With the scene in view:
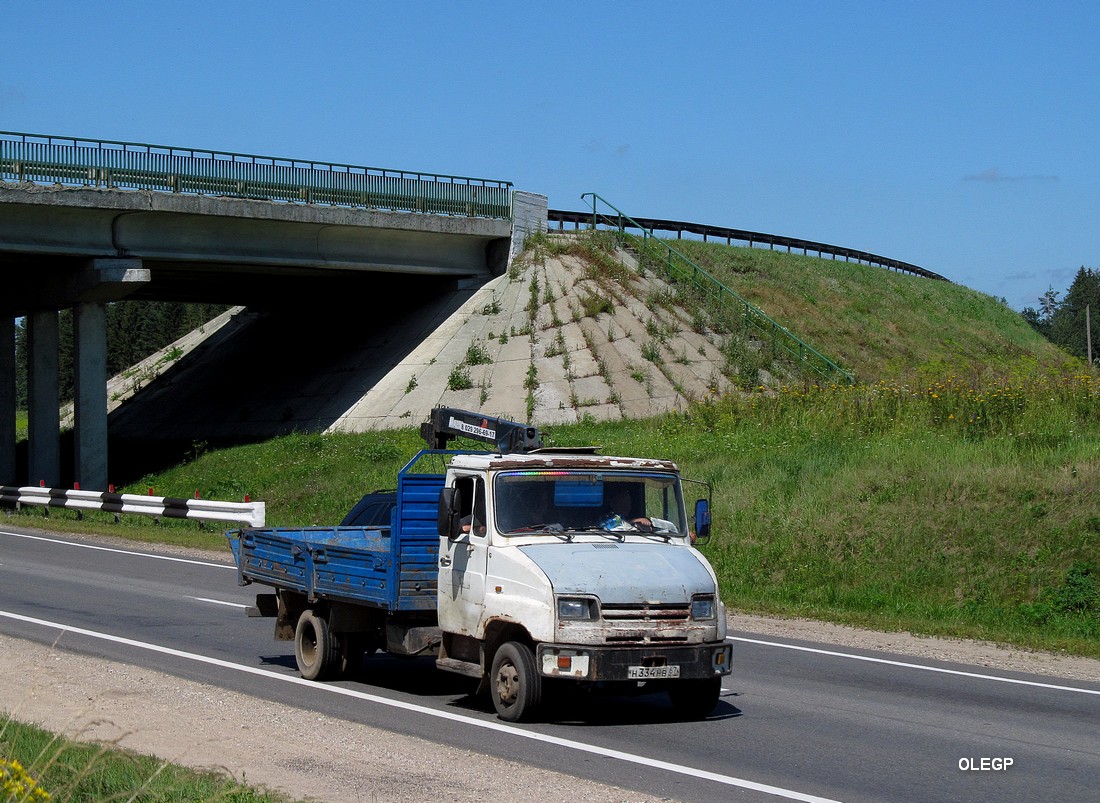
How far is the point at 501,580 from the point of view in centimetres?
990

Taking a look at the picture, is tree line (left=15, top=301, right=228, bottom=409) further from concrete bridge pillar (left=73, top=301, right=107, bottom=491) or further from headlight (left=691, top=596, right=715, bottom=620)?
headlight (left=691, top=596, right=715, bottom=620)

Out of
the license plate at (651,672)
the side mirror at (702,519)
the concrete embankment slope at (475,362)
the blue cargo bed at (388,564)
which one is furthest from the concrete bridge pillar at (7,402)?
the license plate at (651,672)

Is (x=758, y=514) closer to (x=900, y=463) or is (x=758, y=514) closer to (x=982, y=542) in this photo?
(x=900, y=463)

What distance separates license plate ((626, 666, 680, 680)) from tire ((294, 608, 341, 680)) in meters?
3.56

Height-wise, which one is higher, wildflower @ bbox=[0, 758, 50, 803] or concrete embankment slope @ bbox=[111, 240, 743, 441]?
concrete embankment slope @ bbox=[111, 240, 743, 441]

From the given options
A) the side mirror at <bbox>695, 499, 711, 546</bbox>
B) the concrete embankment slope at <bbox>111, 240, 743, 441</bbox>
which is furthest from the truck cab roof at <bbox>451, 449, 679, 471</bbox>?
the concrete embankment slope at <bbox>111, 240, 743, 441</bbox>

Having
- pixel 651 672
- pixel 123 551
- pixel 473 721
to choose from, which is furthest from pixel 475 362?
pixel 651 672

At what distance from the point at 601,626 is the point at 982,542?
32.7 feet

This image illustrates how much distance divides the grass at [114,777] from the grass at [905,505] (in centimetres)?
1031

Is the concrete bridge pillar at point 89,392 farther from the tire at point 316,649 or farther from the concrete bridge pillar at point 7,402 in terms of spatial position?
the tire at point 316,649

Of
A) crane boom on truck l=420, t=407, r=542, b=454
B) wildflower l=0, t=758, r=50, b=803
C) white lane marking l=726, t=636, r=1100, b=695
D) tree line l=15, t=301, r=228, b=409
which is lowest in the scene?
white lane marking l=726, t=636, r=1100, b=695

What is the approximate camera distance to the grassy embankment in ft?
54.6

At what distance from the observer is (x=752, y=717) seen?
33.6 ft

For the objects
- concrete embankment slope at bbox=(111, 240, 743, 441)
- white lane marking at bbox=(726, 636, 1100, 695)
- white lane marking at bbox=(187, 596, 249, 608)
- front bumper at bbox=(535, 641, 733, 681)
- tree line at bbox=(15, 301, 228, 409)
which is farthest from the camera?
tree line at bbox=(15, 301, 228, 409)
